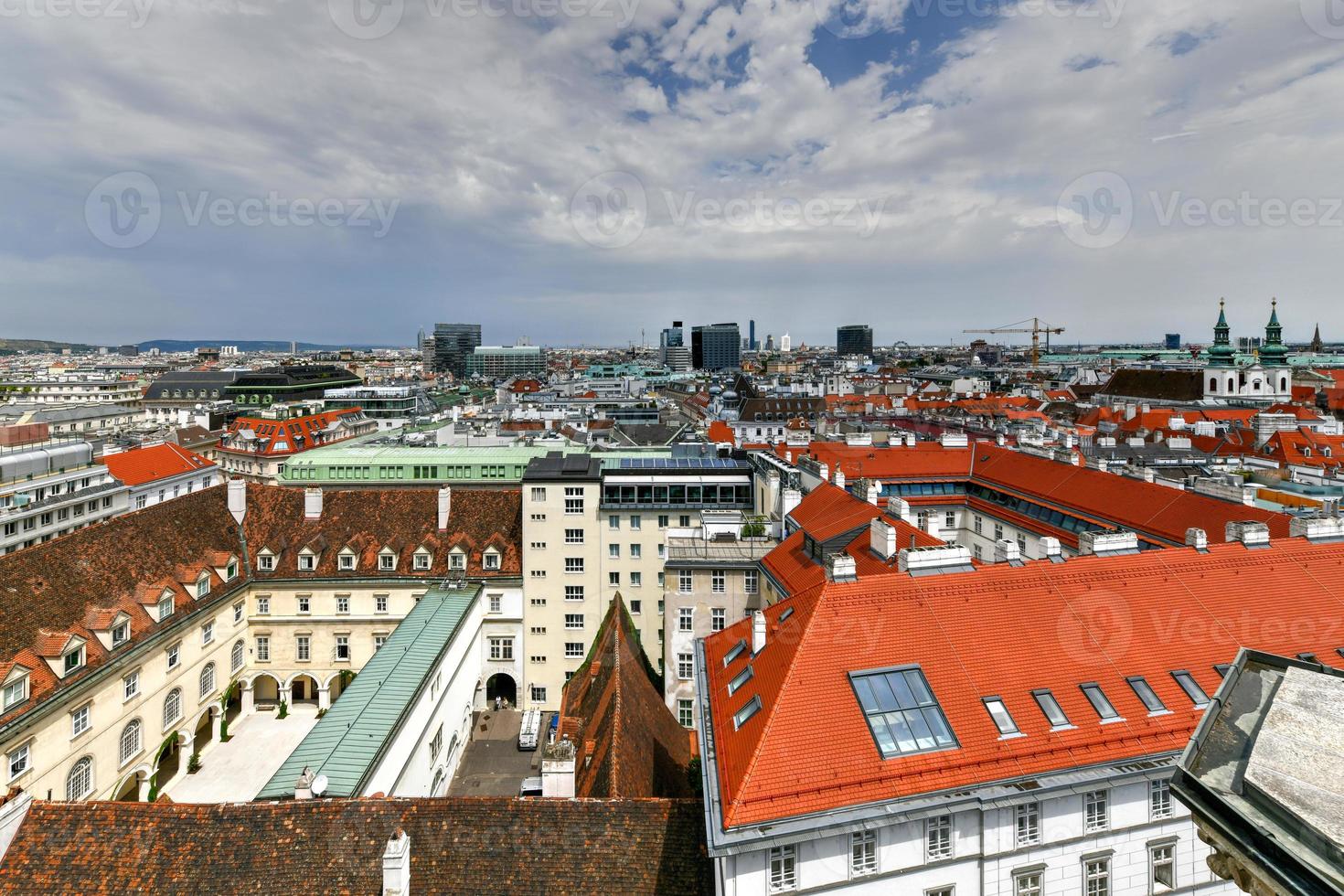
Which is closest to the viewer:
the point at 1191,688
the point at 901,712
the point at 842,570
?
the point at 901,712

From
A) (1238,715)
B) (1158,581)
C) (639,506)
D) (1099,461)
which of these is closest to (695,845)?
(1238,715)

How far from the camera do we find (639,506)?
48.7 metres

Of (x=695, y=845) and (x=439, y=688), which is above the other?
(x=695, y=845)

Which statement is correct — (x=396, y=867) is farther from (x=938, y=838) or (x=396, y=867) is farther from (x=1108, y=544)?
(x=1108, y=544)

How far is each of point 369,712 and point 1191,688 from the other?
29.7m

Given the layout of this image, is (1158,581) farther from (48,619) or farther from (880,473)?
(48,619)

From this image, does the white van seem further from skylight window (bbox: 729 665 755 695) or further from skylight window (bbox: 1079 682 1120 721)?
skylight window (bbox: 1079 682 1120 721)

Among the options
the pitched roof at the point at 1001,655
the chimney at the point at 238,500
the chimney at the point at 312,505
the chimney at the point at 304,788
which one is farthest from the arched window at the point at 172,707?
the pitched roof at the point at 1001,655

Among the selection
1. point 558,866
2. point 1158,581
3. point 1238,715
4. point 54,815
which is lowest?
point 558,866

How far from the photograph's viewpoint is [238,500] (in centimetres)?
4944

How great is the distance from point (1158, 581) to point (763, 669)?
13.7 meters

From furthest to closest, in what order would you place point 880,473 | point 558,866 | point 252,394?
1. point 252,394
2. point 880,473
3. point 558,866

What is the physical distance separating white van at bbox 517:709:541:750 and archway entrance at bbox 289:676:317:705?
49.5 ft

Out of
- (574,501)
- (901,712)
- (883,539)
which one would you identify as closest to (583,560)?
(574,501)
